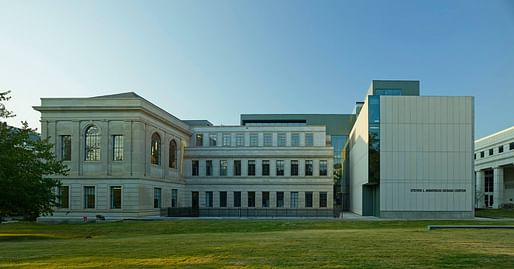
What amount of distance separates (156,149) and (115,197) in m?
9.28

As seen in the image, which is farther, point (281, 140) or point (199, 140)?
point (199, 140)

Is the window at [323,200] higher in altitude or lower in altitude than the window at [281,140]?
lower

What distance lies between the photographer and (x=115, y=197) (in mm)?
56438

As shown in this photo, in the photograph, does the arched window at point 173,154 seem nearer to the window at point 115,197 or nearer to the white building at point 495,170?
the window at point 115,197

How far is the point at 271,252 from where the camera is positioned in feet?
48.0

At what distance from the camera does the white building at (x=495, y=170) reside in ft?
311

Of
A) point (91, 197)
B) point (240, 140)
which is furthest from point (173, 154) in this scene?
point (91, 197)

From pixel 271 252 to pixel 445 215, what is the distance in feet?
130

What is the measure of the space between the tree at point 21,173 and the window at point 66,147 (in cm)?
2093

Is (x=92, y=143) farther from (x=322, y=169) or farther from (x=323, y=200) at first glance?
(x=323, y=200)

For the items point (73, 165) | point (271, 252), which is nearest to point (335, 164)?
point (73, 165)

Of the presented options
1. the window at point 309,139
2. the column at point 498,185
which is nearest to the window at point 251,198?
the window at point 309,139

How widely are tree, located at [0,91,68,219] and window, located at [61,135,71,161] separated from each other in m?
20.9

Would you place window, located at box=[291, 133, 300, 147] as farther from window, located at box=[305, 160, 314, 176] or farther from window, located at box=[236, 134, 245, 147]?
window, located at box=[236, 134, 245, 147]
